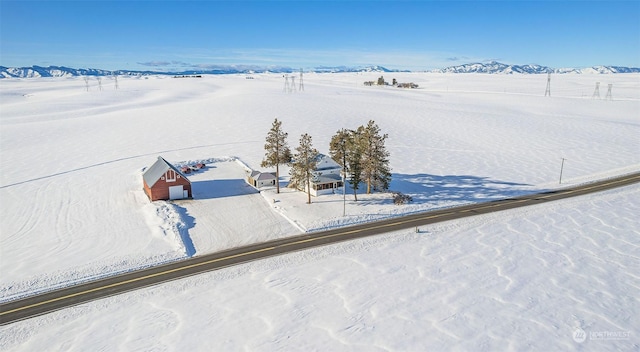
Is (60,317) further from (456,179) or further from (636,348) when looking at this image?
(456,179)

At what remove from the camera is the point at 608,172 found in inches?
2174

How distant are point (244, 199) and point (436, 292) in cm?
2455

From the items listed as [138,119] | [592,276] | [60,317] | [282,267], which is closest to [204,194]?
[282,267]

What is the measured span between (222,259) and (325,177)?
17.8 m

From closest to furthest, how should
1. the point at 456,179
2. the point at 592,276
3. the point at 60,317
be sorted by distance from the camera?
the point at 60,317
the point at 592,276
the point at 456,179

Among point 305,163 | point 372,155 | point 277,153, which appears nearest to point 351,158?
point 372,155

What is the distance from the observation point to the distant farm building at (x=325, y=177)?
43.2 m

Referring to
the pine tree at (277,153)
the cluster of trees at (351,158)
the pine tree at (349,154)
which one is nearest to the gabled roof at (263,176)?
the pine tree at (277,153)

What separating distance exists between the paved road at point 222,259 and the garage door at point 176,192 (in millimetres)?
14842

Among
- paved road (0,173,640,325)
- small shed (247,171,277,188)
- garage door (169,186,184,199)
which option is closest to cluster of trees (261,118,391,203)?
small shed (247,171,277,188)

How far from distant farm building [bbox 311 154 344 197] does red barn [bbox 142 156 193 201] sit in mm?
14164

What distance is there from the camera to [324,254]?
30062mm

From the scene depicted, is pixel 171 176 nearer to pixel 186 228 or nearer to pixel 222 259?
pixel 186 228

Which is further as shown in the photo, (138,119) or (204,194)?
(138,119)
